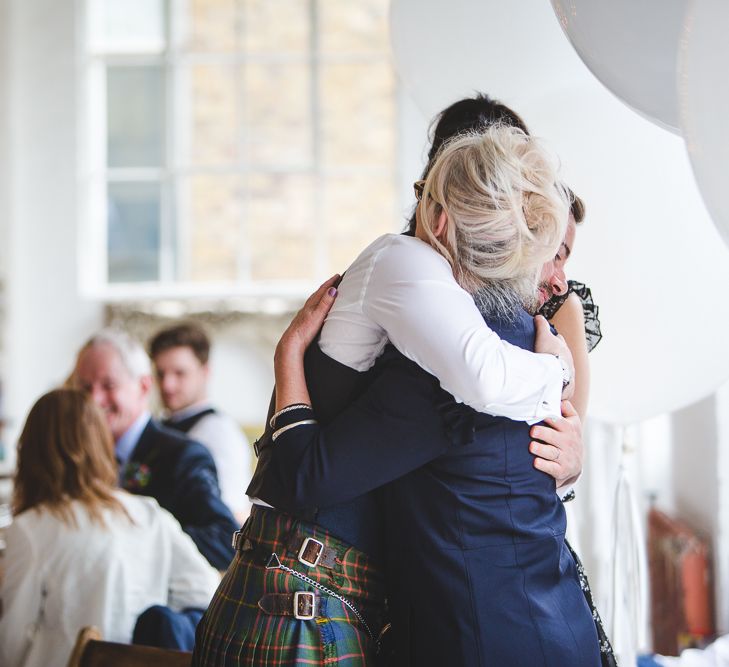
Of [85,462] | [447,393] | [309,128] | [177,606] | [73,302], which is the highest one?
[309,128]

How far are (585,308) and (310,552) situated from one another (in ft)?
2.03

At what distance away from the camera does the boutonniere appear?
2648mm

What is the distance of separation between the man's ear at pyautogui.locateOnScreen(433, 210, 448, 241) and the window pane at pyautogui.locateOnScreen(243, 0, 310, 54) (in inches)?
239

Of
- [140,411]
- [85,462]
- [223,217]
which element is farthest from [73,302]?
[85,462]

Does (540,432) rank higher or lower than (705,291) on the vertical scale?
lower

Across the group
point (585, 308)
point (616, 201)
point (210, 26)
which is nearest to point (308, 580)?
point (585, 308)

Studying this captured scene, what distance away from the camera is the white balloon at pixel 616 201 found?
1835 millimetres

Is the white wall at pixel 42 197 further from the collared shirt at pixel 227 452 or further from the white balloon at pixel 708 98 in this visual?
the white balloon at pixel 708 98

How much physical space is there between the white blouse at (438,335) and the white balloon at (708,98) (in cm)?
29

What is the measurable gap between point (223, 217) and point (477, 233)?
598cm

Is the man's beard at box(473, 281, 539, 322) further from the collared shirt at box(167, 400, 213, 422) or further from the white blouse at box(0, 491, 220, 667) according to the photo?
the collared shirt at box(167, 400, 213, 422)

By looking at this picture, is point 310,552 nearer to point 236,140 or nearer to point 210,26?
point 236,140

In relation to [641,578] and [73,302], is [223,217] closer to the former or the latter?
[73,302]

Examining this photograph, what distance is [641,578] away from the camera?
2000 millimetres
